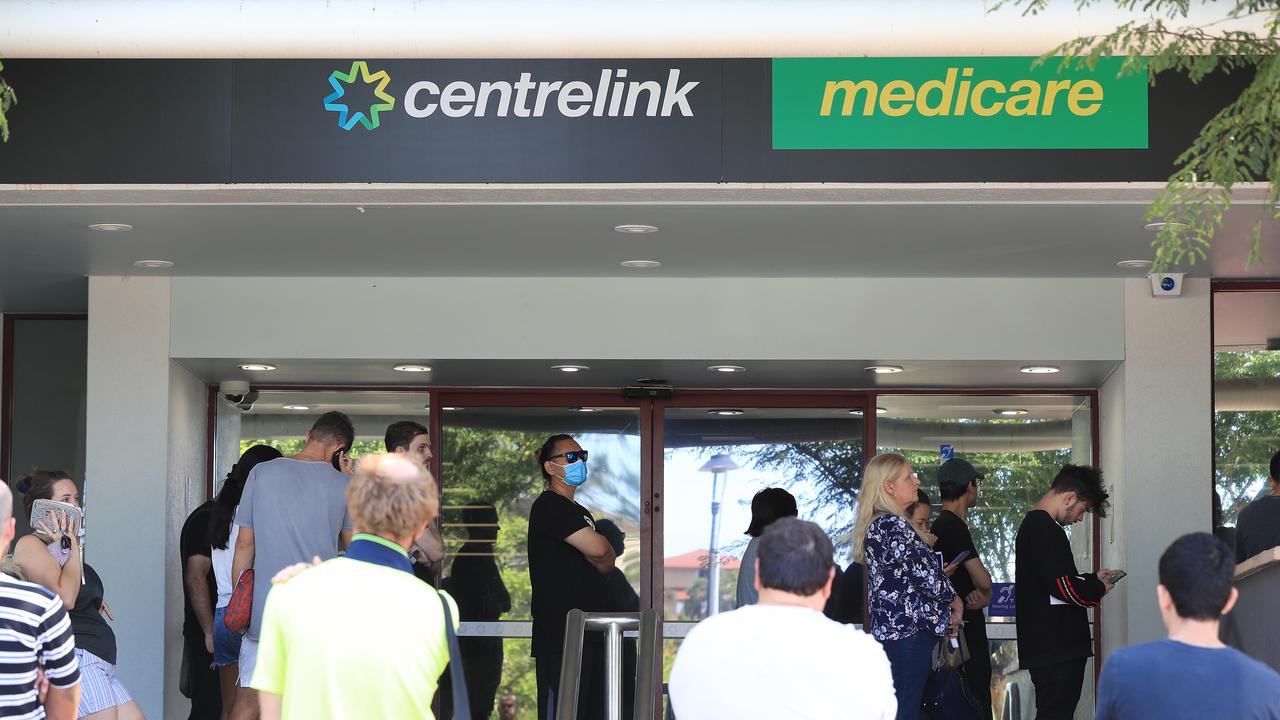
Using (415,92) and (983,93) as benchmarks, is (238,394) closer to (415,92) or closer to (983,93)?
(415,92)

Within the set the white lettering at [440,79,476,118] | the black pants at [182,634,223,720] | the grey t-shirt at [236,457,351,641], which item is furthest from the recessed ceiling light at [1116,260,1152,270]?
the black pants at [182,634,223,720]

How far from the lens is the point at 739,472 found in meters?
9.68

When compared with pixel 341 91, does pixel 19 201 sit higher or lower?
lower

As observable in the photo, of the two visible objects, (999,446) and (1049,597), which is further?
(999,446)

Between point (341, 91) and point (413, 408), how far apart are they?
3.70 metres

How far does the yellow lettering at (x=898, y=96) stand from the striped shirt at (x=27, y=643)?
378 centimetres

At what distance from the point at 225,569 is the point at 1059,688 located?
12.8 feet

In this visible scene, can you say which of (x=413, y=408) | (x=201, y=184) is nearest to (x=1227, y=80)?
(x=201, y=184)

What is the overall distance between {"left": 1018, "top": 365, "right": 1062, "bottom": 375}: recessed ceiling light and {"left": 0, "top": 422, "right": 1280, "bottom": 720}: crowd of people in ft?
2.99

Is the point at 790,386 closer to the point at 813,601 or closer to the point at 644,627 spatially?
the point at 644,627

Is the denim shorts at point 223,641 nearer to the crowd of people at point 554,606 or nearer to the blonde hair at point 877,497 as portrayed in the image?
the crowd of people at point 554,606

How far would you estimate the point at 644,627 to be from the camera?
250 inches

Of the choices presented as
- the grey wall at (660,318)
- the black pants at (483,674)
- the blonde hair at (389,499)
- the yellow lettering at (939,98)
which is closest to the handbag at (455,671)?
the blonde hair at (389,499)

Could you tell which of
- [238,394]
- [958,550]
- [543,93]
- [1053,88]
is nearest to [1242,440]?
[958,550]
